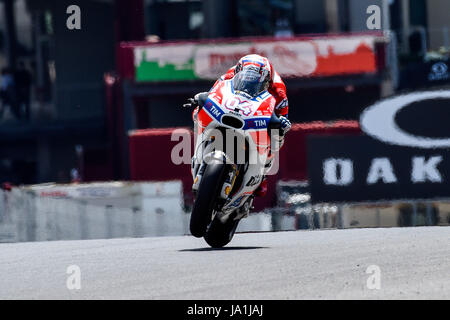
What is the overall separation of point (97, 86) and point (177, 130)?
50.0 ft

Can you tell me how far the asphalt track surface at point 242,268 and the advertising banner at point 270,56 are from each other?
15438mm

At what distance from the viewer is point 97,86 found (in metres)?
37.9

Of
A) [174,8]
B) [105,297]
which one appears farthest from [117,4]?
[105,297]

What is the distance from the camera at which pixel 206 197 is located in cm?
958

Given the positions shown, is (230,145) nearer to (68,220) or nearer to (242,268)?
(242,268)

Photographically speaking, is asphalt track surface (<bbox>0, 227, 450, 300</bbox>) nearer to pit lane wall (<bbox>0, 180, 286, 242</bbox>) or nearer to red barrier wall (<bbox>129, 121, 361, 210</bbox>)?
pit lane wall (<bbox>0, 180, 286, 242</bbox>)

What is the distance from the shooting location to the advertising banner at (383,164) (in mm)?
16125

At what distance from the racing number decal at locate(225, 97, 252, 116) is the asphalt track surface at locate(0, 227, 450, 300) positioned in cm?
122

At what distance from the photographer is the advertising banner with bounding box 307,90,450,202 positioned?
16125 mm

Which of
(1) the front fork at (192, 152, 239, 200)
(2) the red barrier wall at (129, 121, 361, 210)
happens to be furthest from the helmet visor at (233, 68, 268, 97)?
(2) the red barrier wall at (129, 121, 361, 210)

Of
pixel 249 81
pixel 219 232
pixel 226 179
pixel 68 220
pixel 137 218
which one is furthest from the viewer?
pixel 137 218

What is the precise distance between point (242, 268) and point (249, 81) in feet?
7.55

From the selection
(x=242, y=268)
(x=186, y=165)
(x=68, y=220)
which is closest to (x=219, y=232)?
(x=242, y=268)

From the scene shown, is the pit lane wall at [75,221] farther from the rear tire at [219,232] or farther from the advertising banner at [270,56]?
the advertising banner at [270,56]
